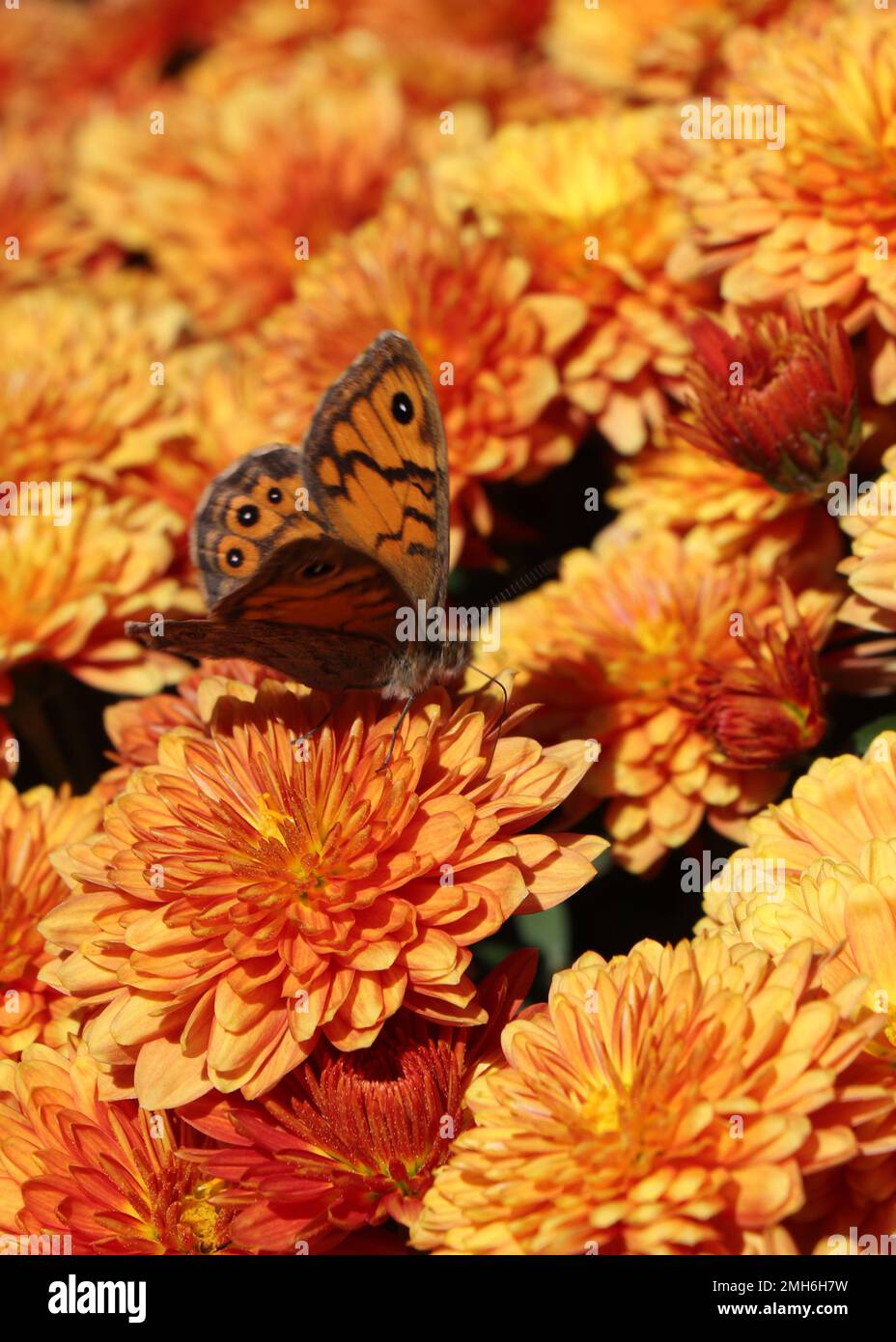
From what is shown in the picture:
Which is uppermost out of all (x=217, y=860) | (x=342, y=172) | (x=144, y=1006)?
(x=342, y=172)

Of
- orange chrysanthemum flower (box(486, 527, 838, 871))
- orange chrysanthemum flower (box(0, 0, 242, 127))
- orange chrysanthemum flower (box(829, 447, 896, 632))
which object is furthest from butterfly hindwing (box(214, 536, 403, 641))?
orange chrysanthemum flower (box(0, 0, 242, 127))

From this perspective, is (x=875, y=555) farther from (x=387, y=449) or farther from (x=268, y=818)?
(x=268, y=818)

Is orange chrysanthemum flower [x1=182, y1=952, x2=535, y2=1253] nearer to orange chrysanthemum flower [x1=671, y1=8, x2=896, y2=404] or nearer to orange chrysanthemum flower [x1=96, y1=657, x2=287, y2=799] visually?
orange chrysanthemum flower [x1=96, y1=657, x2=287, y2=799]

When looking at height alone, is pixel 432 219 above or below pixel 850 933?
above

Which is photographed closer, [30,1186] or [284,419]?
[30,1186]
